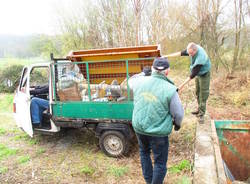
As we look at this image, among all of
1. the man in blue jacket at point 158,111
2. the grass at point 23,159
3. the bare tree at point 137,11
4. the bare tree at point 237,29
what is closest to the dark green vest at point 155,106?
the man in blue jacket at point 158,111

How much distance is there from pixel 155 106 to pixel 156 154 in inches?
24.8

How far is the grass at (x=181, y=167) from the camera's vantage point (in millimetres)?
3225

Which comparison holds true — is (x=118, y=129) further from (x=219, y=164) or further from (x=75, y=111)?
(x=219, y=164)

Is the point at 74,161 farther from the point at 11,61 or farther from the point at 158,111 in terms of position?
the point at 11,61

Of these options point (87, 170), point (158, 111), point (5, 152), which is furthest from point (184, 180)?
point (5, 152)

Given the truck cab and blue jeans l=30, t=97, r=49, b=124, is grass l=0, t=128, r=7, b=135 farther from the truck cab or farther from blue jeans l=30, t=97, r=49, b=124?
blue jeans l=30, t=97, r=49, b=124

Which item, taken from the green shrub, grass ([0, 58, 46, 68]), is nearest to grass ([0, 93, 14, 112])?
the green shrub

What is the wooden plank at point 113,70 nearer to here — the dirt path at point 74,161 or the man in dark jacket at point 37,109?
the man in dark jacket at point 37,109

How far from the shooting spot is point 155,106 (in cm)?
222

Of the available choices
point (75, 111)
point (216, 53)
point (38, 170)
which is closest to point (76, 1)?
point (216, 53)

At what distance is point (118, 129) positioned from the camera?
12.3ft

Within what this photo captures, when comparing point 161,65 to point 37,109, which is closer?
point 161,65

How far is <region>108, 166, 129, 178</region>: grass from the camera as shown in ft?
10.9

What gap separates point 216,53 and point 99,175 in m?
8.15
